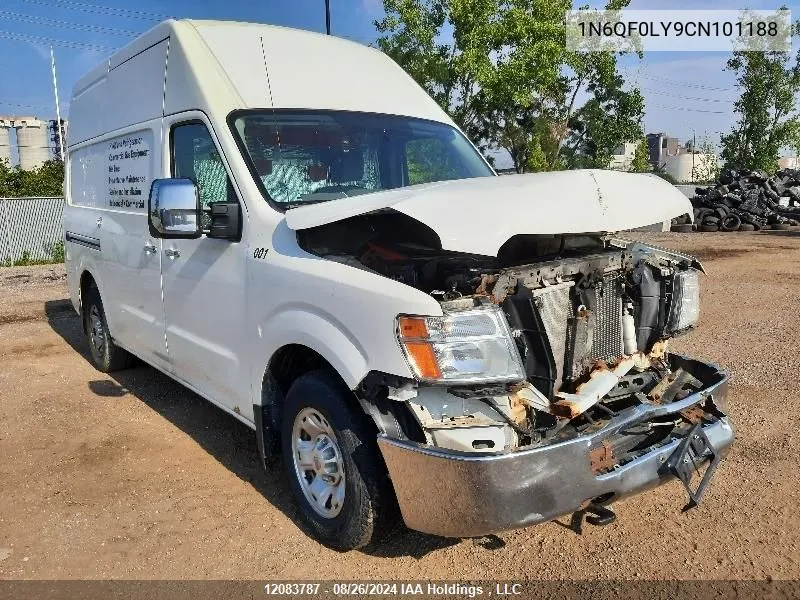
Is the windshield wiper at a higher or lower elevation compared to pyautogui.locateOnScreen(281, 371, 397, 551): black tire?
higher

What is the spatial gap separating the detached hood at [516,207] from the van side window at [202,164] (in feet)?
2.24

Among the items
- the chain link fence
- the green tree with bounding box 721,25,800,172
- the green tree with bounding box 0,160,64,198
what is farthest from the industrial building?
the green tree with bounding box 721,25,800,172

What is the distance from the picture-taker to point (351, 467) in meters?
2.89

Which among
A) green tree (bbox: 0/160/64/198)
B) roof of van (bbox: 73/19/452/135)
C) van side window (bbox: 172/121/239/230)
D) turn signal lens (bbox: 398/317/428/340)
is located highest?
green tree (bbox: 0/160/64/198)

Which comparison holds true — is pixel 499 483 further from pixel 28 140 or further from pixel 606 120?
pixel 28 140

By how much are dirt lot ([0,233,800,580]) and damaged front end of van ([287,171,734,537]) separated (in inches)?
12.4

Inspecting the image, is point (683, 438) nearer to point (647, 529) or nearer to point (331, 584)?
point (647, 529)

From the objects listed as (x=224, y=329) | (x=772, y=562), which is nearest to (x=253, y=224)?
(x=224, y=329)

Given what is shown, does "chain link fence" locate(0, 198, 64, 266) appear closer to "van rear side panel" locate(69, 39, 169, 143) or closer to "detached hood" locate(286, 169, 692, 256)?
"van rear side panel" locate(69, 39, 169, 143)

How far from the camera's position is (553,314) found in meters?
2.99

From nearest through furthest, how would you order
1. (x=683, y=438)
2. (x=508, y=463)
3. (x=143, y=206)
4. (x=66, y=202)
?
(x=508, y=463) < (x=683, y=438) < (x=143, y=206) < (x=66, y=202)

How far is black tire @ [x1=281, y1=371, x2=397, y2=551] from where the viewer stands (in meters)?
2.87

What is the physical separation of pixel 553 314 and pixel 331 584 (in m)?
1.56

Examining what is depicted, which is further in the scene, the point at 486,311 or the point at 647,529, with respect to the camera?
the point at 647,529
